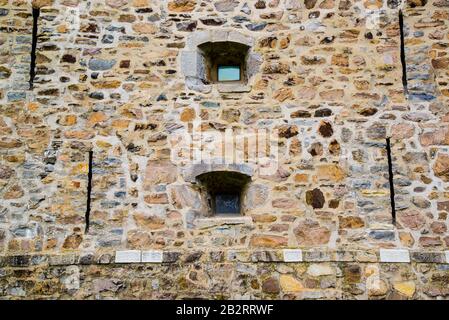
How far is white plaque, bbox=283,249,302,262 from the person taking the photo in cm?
589

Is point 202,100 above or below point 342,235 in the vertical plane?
above

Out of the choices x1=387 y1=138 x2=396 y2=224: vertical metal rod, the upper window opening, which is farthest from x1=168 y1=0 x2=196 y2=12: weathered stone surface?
x1=387 y1=138 x2=396 y2=224: vertical metal rod

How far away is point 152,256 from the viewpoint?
5918 millimetres

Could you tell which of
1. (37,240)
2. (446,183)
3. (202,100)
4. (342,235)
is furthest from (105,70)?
(446,183)

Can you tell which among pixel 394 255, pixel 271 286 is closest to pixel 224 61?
pixel 271 286

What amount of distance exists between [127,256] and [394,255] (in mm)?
2632

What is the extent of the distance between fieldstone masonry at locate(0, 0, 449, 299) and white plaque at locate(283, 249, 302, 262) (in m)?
0.01

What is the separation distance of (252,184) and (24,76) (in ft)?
8.94

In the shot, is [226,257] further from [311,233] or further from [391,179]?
[391,179]

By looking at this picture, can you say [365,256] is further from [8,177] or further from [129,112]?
[8,177]

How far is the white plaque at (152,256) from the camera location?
5906 millimetres

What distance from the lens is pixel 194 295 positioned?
19.1 feet

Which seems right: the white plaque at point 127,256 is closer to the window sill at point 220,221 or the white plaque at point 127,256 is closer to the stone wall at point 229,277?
the stone wall at point 229,277
